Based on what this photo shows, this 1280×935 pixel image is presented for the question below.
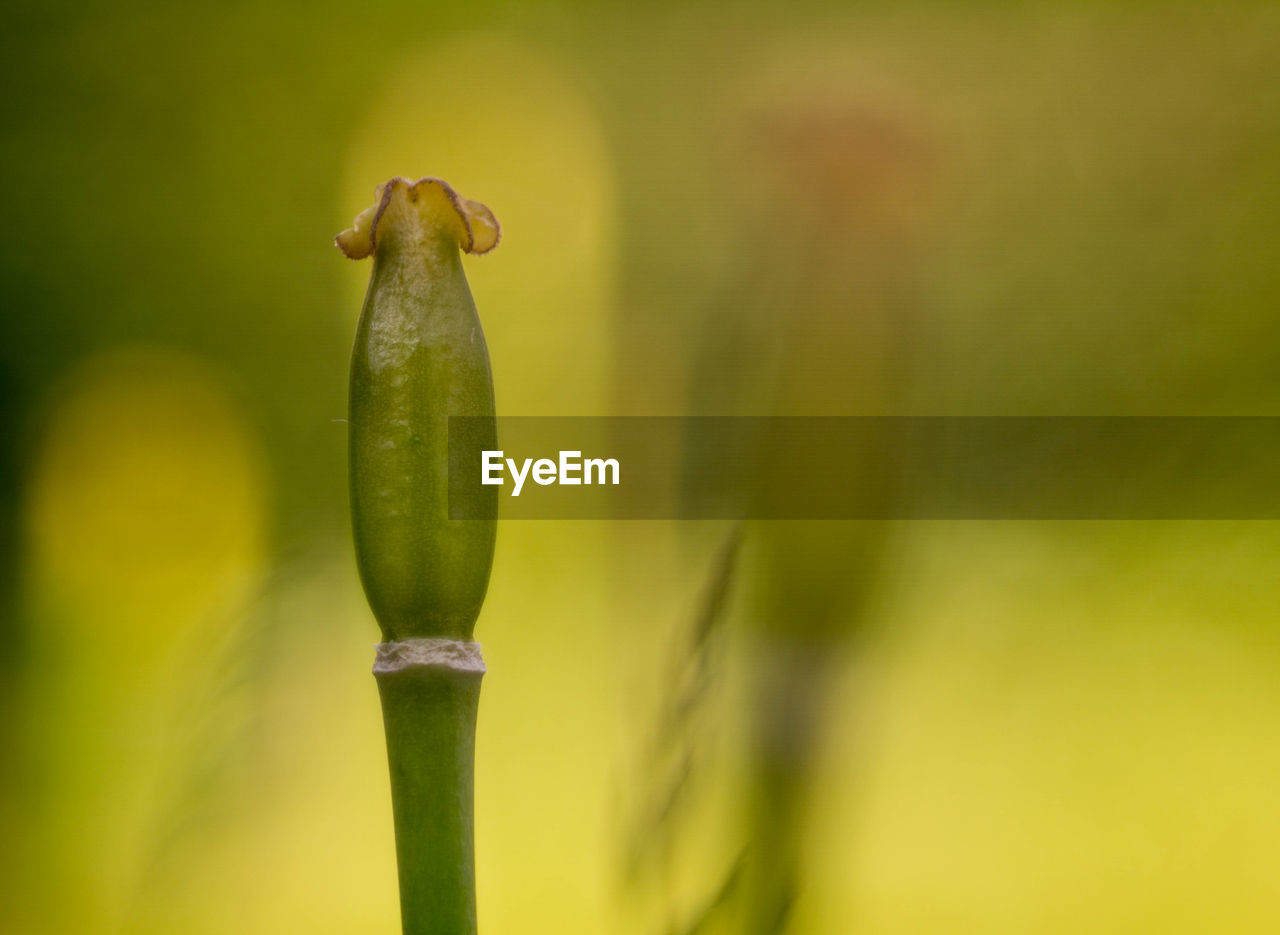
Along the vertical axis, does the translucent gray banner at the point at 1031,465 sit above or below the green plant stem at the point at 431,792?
above

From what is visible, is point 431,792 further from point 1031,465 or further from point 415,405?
point 1031,465

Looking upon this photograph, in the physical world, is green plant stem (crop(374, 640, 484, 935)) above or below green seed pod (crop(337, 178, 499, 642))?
below

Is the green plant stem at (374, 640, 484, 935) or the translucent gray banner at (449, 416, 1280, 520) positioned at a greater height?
the translucent gray banner at (449, 416, 1280, 520)

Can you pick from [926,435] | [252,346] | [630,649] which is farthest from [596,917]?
[252,346]

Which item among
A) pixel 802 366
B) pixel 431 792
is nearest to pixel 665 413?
pixel 802 366

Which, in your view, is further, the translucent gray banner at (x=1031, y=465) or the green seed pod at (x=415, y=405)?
→ the translucent gray banner at (x=1031, y=465)

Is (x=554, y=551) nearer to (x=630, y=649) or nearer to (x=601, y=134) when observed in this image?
(x=630, y=649)

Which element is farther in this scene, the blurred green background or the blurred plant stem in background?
the blurred green background
